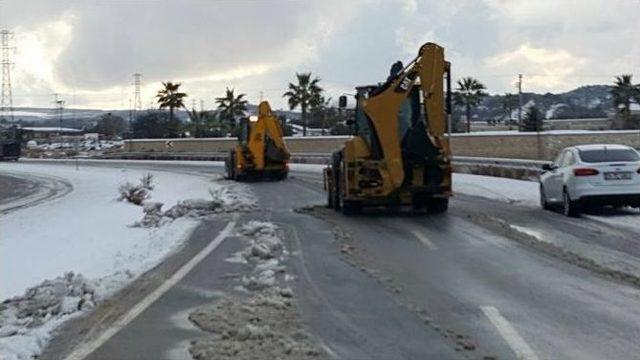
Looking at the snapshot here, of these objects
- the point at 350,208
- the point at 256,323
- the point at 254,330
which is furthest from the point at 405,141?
the point at 254,330

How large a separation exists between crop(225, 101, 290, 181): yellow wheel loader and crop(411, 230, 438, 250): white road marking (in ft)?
74.3

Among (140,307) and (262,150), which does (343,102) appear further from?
(262,150)

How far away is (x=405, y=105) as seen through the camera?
19.4 metres

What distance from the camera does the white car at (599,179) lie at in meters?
18.8

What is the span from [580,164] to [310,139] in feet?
146

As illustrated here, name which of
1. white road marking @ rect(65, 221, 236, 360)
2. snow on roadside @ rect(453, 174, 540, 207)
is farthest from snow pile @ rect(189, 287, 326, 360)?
snow on roadside @ rect(453, 174, 540, 207)

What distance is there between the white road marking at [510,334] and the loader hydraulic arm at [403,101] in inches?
399

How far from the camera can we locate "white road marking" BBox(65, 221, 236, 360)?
7.53m

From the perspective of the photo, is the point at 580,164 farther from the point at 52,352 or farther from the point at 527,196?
the point at 52,352

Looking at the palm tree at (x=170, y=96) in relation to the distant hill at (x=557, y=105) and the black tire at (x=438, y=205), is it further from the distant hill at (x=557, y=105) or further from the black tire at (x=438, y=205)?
the black tire at (x=438, y=205)

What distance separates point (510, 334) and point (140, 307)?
3.94 metres

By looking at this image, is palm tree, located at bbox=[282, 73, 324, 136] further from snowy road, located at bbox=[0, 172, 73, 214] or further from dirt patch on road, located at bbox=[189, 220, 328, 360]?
dirt patch on road, located at bbox=[189, 220, 328, 360]

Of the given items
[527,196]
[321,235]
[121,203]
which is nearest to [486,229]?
[321,235]

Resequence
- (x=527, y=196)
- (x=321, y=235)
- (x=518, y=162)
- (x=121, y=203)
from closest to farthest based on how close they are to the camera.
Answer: (x=321, y=235) < (x=527, y=196) < (x=121, y=203) < (x=518, y=162)
